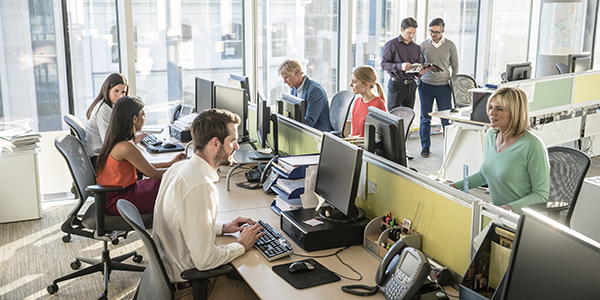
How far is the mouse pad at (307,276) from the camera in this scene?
2.05m

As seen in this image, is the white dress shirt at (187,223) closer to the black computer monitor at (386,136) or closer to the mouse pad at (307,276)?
the mouse pad at (307,276)

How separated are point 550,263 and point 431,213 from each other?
860 millimetres

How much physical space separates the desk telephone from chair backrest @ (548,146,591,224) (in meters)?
1.44

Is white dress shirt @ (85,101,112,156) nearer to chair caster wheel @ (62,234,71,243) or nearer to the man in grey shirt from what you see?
chair caster wheel @ (62,234,71,243)

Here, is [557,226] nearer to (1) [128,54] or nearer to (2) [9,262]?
(2) [9,262]

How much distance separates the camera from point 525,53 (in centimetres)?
887

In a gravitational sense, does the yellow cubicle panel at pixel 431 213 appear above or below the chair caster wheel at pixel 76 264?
above

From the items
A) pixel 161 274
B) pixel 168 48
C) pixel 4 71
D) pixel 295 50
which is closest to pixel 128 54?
pixel 168 48

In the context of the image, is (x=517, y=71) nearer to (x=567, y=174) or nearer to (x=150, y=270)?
(x=567, y=174)

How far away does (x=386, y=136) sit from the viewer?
101 inches

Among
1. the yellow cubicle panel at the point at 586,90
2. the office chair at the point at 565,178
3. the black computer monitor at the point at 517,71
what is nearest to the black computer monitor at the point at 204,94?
the office chair at the point at 565,178

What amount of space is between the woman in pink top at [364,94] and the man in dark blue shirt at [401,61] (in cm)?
234

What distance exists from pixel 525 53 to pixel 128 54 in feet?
21.9

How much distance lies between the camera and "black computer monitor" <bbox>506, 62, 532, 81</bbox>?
5.06m
